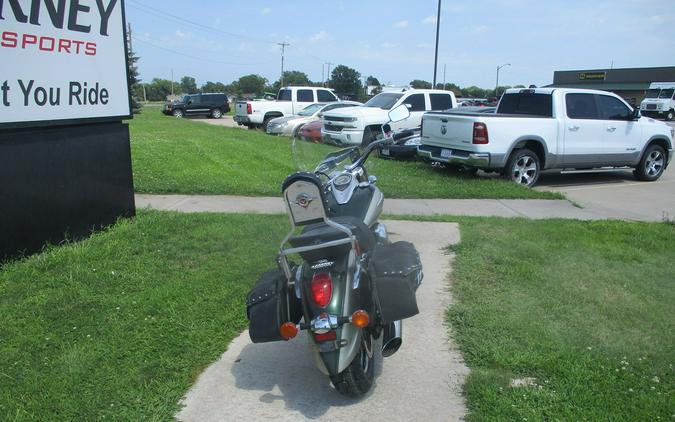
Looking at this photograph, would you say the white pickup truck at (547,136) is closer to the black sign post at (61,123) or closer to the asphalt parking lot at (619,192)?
the asphalt parking lot at (619,192)

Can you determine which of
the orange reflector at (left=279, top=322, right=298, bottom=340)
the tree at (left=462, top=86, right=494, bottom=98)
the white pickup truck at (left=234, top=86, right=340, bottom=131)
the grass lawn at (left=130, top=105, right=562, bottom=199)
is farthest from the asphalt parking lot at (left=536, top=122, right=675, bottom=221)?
the tree at (left=462, top=86, right=494, bottom=98)

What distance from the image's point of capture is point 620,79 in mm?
70000

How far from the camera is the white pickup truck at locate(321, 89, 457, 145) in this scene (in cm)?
1482

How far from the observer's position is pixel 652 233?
6762mm

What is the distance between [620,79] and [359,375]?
77919 mm

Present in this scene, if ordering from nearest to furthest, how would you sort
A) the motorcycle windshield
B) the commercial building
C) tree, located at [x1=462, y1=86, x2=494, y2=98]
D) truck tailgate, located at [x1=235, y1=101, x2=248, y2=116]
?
the motorcycle windshield < truck tailgate, located at [x1=235, y1=101, x2=248, y2=116] < the commercial building < tree, located at [x1=462, y1=86, x2=494, y2=98]

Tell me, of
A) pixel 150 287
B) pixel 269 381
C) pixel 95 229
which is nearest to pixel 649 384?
pixel 269 381

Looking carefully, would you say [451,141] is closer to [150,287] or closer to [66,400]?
[150,287]

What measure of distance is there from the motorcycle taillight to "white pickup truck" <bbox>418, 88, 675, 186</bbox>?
305 inches

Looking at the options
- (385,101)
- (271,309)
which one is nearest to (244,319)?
(271,309)

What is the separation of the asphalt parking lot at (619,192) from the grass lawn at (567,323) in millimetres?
1973

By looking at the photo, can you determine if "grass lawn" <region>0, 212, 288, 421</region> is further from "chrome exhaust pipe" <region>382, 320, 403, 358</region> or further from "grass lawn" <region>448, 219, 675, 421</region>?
"grass lawn" <region>448, 219, 675, 421</region>

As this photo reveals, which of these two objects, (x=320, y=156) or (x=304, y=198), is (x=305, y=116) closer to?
(x=320, y=156)

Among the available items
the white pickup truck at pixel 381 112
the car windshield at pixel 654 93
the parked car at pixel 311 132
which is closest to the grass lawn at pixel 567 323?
the parked car at pixel 311 132
